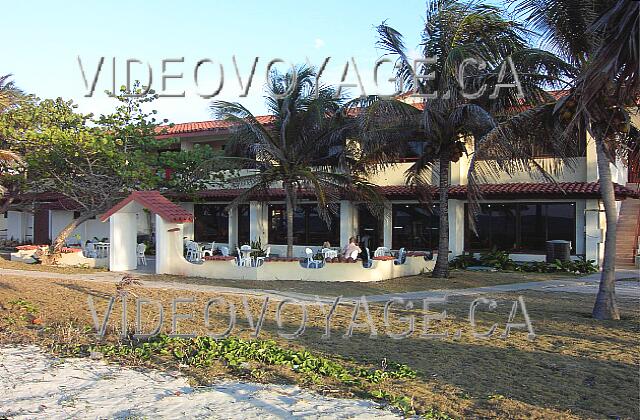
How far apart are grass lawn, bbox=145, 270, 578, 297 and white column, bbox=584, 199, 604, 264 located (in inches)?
117

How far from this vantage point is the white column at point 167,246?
18203 mm

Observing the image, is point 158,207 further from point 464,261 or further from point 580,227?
point 580,227

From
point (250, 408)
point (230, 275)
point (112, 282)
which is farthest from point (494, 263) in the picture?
point (250, 408)

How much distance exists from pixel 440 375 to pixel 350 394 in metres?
1.24

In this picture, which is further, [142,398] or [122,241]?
[122,241]

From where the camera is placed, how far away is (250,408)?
585 cm

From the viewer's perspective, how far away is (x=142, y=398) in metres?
6.18

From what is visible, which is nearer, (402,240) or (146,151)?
(146,151)

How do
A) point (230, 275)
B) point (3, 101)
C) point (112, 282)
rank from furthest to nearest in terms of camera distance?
point (3, 101)
point (230, 275)
point (112, 282)

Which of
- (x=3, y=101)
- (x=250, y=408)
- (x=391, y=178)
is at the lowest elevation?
(x=250, y=408)

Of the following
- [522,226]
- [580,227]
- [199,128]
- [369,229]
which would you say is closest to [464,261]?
[522,226]

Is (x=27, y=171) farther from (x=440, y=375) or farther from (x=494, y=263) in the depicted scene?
(x=440, y=375)

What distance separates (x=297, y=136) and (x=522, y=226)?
9447 mm

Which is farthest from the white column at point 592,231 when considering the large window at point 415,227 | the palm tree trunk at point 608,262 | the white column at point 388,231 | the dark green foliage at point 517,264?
the palm tree trunk at point 608,262
